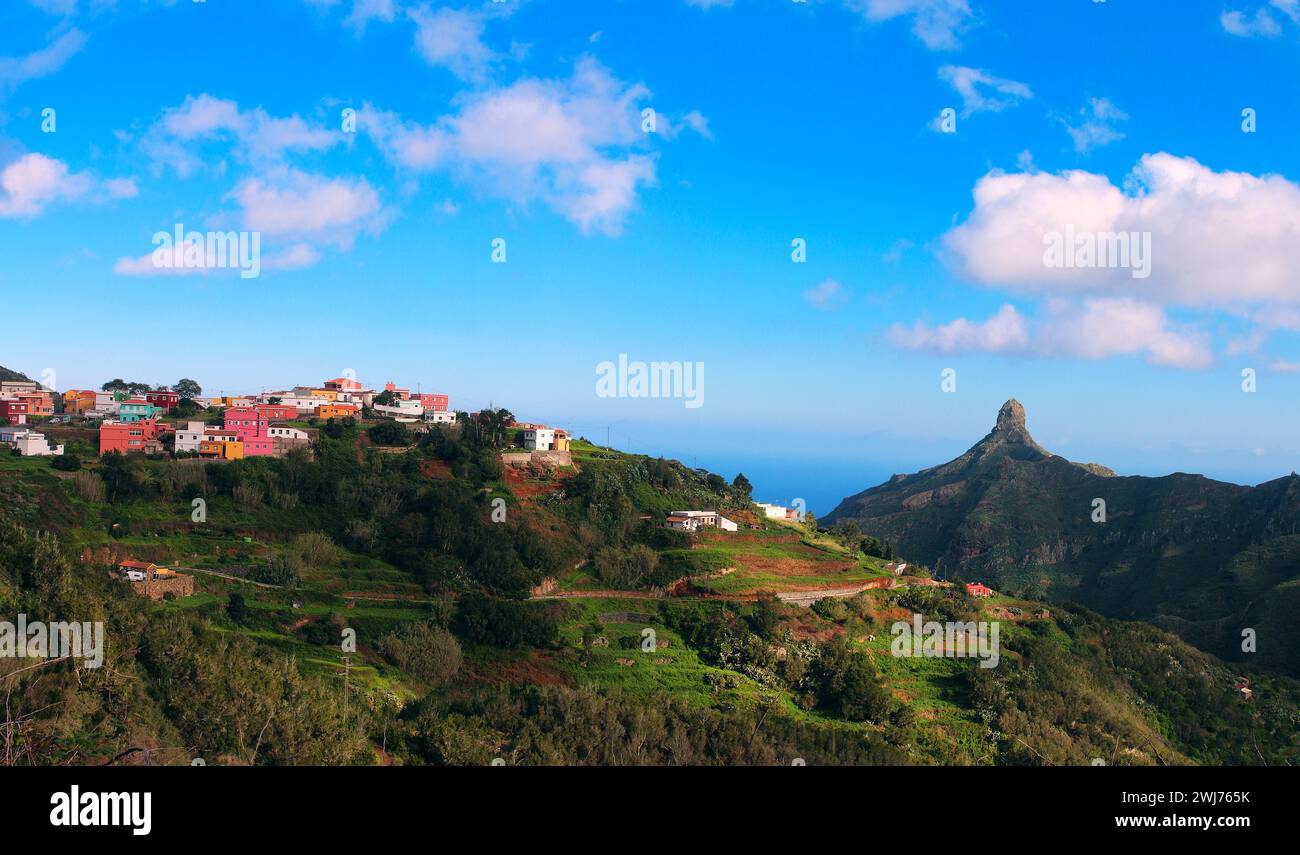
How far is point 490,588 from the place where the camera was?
39.4m

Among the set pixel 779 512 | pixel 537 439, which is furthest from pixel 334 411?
pixel 779 512

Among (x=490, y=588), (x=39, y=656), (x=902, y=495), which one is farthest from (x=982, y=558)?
(x=39, y=656)

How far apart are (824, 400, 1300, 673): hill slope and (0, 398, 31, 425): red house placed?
73.3 meters

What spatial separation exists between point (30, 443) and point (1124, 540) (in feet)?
305

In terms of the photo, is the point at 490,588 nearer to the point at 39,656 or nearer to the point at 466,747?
the point at 466,747

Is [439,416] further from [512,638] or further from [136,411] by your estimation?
[512,638]

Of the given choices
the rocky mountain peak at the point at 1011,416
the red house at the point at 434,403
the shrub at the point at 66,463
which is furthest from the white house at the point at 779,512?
the rocky mountain peak at the point at 1011,416

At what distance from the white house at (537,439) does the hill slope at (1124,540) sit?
43471 millimetres

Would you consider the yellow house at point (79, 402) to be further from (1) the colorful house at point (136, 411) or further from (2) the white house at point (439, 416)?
(2) the white house at point (439, 416)

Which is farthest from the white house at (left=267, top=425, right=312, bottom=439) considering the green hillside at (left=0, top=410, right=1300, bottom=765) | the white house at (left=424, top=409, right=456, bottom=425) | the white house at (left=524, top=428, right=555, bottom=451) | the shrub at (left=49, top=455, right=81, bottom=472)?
the white house at (left=524, top=428, right=555, bottom=451)

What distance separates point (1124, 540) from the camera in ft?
299

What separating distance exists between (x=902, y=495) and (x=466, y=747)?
4760 inches

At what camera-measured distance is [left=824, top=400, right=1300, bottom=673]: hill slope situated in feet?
208

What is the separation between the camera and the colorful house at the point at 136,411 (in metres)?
55.2
